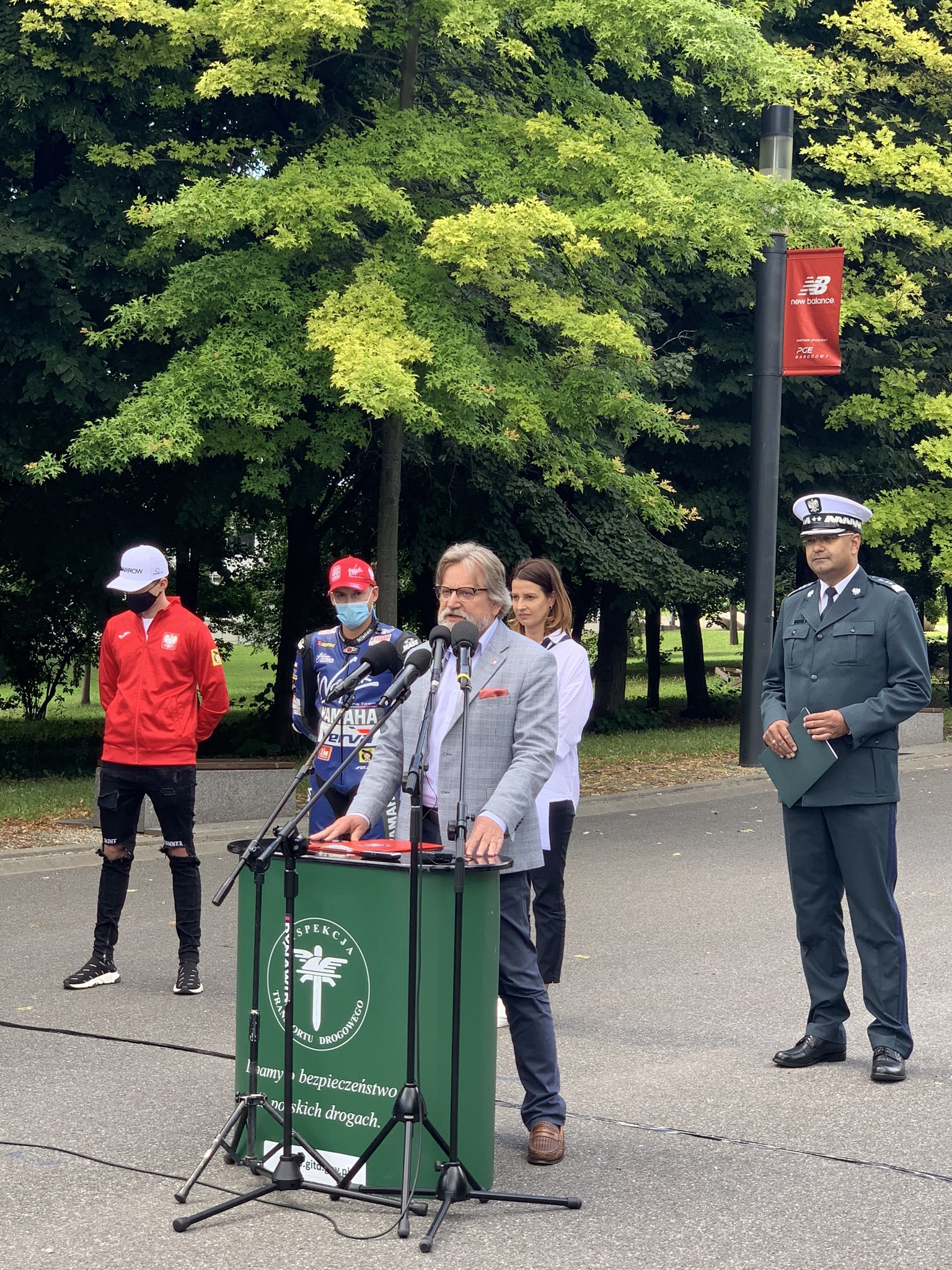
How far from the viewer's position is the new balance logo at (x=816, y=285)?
60.2 ft

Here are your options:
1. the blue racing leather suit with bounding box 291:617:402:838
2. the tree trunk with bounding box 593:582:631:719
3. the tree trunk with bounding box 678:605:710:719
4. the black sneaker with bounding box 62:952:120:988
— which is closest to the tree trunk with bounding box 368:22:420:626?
the blue racing leather suit with bounding box 291:617:402:838

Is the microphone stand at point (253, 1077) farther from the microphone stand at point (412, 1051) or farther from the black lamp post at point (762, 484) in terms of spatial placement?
the black lamp post at point (762, 484)

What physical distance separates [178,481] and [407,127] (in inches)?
228

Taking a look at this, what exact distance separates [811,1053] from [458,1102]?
2.26 metres

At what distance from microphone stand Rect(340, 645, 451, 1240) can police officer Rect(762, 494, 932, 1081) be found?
7.47 feet

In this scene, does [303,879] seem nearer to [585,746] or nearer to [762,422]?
[762,422]

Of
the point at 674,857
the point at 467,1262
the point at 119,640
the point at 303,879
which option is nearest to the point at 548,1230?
the point at 467,1262

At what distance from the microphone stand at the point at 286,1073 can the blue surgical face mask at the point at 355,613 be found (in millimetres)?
2612

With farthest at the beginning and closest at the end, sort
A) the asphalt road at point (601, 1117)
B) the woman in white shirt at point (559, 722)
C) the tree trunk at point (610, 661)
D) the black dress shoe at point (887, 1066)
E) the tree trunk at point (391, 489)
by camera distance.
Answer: the tree trunk at point (610, 661), the tree trunk at point (391, 489), the woman in white shirt at point (559, 722), the black dress shoe at point (887, 1066), the asphalt road at point (601, 1117)

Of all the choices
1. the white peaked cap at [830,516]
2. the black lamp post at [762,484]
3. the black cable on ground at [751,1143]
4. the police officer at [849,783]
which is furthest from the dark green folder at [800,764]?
the black lamp post at [762,484]

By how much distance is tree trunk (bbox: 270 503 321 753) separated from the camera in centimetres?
2292

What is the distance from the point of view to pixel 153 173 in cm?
1584

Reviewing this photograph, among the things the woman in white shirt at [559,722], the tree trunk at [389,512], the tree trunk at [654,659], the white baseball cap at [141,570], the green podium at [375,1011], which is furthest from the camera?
the tree trunk at [654,659]

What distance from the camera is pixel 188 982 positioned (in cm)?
764
